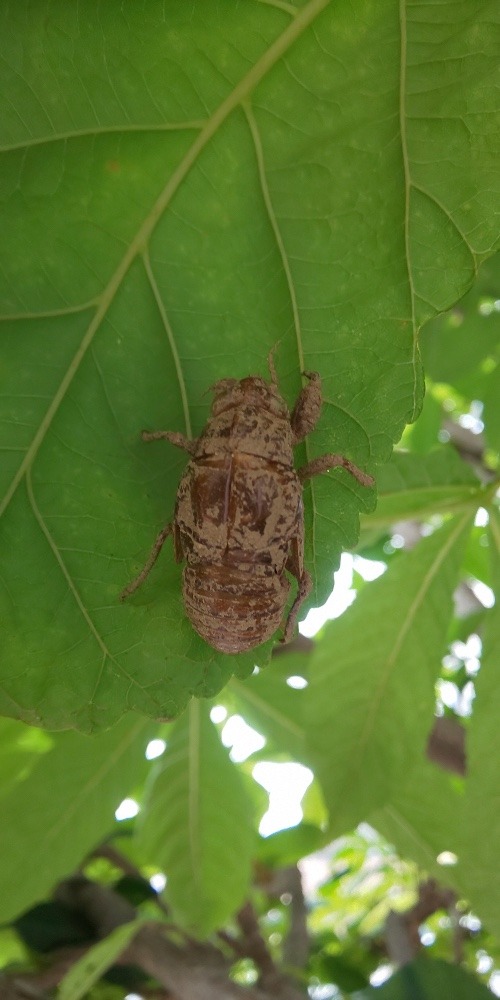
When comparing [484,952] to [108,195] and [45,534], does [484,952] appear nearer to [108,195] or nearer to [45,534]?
[45,534]

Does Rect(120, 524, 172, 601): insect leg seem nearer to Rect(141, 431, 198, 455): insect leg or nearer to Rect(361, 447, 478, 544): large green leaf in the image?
Rect(141, 431, 198, 455): insect leg

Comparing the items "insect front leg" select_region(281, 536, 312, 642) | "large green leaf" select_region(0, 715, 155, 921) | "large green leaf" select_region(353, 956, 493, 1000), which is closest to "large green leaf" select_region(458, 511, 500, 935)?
"insect front leg" select_region(281, 536, 312, 642)

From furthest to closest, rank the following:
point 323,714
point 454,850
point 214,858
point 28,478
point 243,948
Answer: point 243,948
point 214,858
point 454,850
point 323,714
point 28,478

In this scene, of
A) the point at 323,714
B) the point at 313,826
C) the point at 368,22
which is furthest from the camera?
the point at 313,826

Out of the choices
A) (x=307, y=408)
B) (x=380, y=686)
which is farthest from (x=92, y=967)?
(x=307, y=408)

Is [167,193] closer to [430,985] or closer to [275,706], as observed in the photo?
[275,706]

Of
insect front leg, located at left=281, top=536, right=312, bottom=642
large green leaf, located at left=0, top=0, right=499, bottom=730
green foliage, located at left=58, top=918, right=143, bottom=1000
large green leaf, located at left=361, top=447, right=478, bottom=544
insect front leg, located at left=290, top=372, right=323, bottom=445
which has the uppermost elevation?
large green leaf, located at left=0, top=0, right=499, bottom=730

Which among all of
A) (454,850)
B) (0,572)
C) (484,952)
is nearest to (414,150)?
(0,572)
